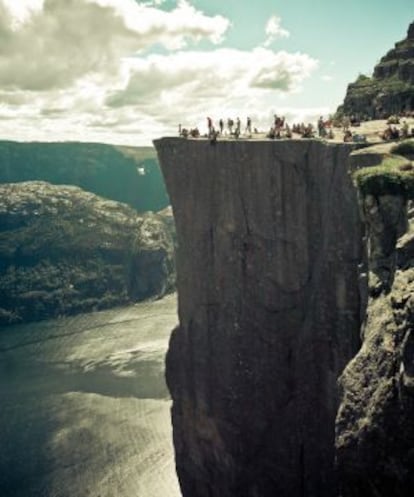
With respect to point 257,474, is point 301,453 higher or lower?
Result: higher

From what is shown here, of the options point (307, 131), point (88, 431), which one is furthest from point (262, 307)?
point (88, 431)

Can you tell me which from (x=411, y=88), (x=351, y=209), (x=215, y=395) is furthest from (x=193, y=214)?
(x=411, y=88)

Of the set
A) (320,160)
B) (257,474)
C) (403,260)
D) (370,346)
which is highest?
(320,160)

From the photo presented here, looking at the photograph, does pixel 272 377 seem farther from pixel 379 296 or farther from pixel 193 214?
pixel 379 296

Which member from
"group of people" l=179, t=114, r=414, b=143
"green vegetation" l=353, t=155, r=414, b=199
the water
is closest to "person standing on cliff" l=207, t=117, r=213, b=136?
"group of people" l=179, t=114, r=414, b=143

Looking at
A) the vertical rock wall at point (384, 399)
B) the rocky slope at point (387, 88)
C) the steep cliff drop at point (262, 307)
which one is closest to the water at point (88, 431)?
the steep cliff drop at point (262, 307)
